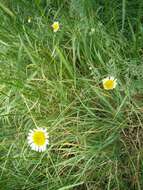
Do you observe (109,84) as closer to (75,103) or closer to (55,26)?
(75,103)

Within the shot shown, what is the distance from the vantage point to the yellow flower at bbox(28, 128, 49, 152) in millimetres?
1373

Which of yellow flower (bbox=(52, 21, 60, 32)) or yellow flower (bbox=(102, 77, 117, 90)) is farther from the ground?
yellow flower (bbox=(52, 21, 60, 32))

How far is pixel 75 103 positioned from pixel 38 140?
0.22 m

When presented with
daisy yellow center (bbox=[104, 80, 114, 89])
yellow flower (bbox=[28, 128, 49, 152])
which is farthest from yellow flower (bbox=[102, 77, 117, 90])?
yellow flower (bbox=[28, 128, 49, 152])

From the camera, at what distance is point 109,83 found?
4.80 feet

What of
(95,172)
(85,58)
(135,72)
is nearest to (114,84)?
(135,72)

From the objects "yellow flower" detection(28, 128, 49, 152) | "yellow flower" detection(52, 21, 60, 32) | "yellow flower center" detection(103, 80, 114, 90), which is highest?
"yellow flower" detection(52, 21, 60, 32)

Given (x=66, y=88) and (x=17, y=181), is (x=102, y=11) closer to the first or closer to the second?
(x=66, y=88)

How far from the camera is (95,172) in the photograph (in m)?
1.43

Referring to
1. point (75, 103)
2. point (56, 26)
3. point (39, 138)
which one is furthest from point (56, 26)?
point (39, 138)

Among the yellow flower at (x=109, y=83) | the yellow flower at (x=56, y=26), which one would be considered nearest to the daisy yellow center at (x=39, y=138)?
the yellow flower at (x=109, y=83)

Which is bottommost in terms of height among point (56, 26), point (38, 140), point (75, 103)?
point (38, 140)

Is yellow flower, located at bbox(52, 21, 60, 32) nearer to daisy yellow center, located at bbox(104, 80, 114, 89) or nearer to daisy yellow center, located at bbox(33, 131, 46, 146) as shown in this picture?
daisy yellow center, located at bbox(104, 80, 114, 89)

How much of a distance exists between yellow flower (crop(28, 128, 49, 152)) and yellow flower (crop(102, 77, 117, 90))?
27 cm
